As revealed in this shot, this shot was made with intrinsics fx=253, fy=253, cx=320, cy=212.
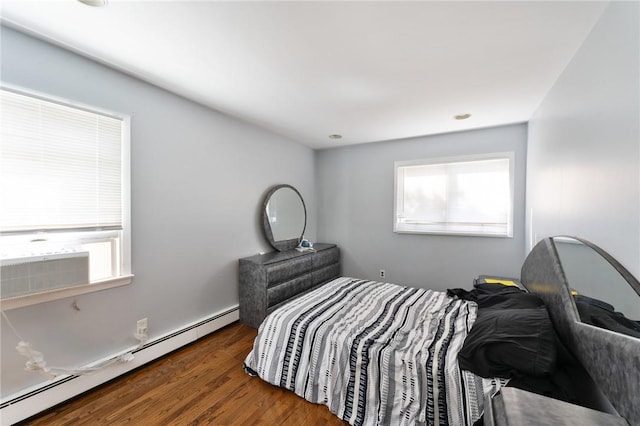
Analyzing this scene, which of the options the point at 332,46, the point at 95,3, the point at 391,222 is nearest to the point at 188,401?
the point at 95,3

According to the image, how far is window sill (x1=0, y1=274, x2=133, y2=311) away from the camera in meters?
A: 1.49

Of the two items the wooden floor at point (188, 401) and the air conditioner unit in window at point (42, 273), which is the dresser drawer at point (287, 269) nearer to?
the wooden floor at point (188, 401)

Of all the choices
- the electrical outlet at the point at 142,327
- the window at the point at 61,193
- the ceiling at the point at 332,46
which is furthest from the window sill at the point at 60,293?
the ceiling at the point at 332,46

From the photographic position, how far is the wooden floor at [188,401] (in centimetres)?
161

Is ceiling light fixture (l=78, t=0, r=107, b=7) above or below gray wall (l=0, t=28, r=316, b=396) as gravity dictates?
above

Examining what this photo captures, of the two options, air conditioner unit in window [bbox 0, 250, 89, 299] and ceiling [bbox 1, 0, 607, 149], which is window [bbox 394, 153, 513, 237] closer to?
ceiling [bbox 1, 0, 607, 149]

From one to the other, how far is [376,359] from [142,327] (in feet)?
6.39

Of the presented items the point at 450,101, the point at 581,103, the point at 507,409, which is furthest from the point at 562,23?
the point at 507,409

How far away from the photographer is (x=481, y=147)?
131 inches

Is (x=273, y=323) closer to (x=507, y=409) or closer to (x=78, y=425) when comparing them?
(x=78, y=425)

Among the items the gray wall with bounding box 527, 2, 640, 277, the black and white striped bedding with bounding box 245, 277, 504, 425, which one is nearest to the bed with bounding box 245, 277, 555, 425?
the black and white striped bedding with bounding box 245, 277, 504, 425

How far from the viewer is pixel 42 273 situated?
1.54 m

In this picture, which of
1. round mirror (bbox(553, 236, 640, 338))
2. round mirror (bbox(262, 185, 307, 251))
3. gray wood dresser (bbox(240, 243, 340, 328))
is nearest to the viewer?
round mirror (bbox(553, 236, 640, 338))

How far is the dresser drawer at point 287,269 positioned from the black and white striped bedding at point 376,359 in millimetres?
712
